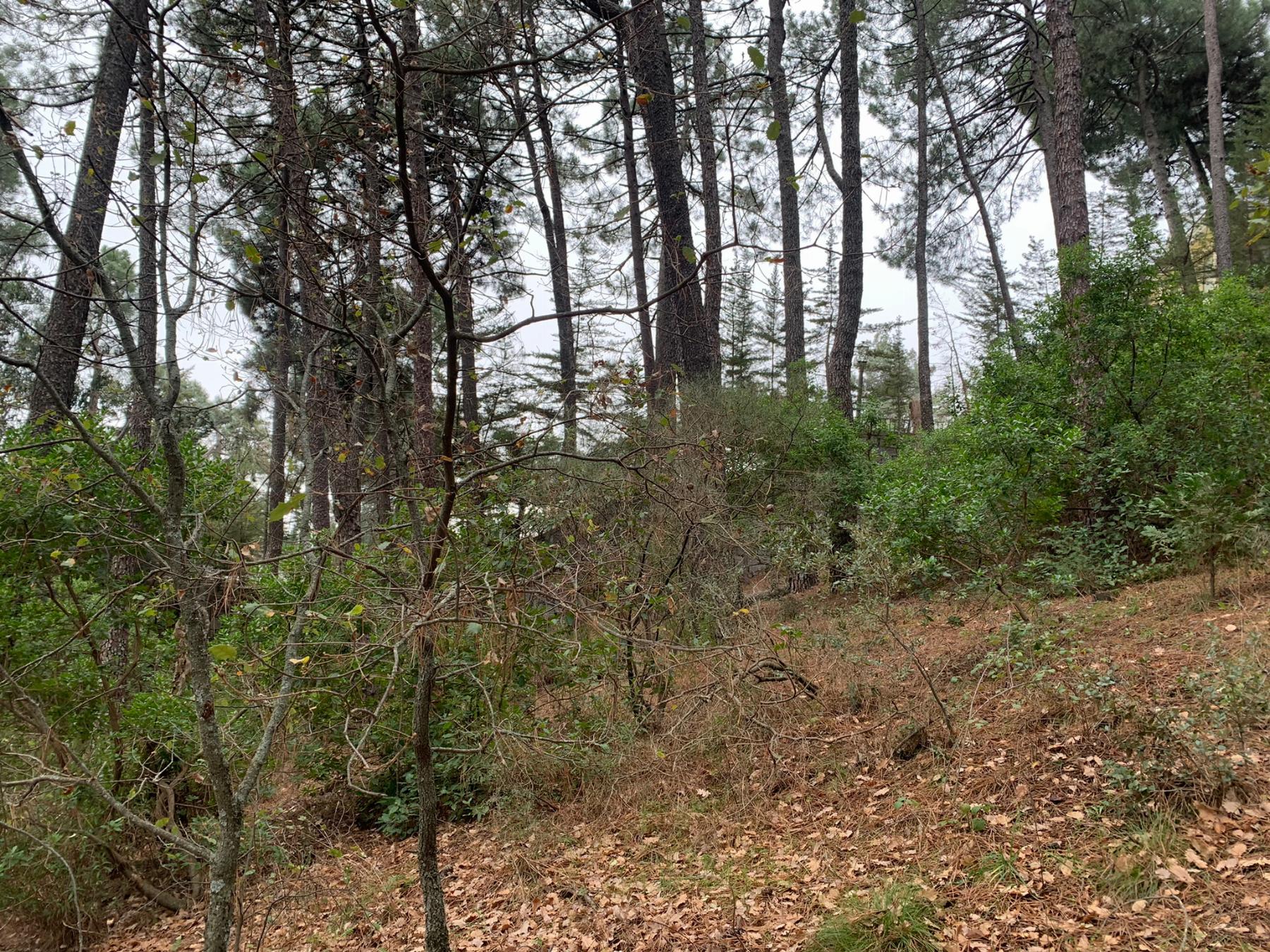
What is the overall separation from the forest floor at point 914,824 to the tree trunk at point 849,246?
5707 mm

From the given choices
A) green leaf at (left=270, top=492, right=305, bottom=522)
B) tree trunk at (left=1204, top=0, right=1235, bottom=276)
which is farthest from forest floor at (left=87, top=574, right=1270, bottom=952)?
tree trunk at (left=1204, top=0, right=1235, bottom=276)

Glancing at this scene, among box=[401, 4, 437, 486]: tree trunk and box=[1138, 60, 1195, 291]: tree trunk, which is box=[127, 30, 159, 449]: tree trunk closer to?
box=[401, 4, 437, 486]: tree trunk

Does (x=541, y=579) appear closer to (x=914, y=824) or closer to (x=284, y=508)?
(x=284, y=508)

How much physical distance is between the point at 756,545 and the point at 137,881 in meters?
4.95

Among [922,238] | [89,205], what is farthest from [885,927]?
[922,238]

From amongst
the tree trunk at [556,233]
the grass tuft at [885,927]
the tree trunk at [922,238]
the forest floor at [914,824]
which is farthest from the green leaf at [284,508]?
the tree trunk at [922,238]

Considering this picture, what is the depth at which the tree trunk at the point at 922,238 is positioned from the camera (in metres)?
15.9

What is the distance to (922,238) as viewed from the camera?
17.2 meters

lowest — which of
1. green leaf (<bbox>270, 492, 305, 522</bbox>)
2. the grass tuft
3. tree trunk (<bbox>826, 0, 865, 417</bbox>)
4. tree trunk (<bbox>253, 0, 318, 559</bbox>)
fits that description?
the grass tuft

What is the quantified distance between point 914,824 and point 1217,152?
15.0 m

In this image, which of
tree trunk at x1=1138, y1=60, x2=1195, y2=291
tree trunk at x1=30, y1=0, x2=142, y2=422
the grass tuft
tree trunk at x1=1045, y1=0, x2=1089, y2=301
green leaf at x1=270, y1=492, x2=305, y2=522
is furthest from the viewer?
tree trunk at x1=1138, y1=60, x2=1195, y2=291

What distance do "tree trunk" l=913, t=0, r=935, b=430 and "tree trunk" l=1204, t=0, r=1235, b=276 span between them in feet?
15.8

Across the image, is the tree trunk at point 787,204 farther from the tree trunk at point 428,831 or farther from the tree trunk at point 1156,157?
the tree trunk at point 428,831

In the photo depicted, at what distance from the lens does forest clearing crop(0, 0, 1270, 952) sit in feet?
8.69
